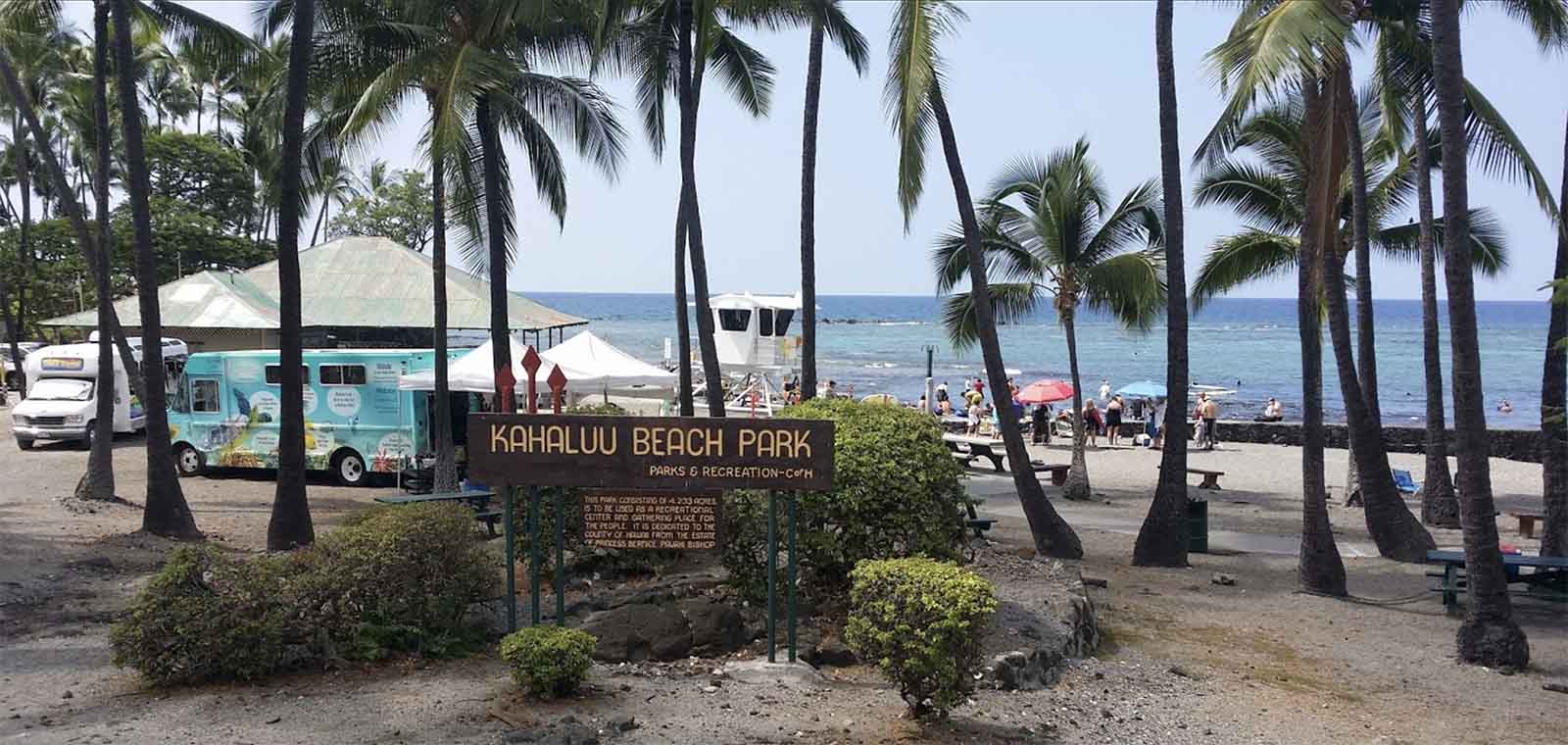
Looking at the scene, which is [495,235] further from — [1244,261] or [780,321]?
[780,321]

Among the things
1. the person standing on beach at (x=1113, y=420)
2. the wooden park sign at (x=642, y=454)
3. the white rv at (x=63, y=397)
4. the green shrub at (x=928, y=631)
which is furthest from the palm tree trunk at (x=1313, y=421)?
the white rv at (x=63, y=397)

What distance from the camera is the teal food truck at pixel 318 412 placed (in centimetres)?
2066

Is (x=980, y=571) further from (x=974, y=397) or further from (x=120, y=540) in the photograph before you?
(x=974, y=397)

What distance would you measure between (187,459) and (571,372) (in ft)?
24.8

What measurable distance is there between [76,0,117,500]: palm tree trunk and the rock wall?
26.2 metres

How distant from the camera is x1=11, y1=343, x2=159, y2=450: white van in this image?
25.2 metres

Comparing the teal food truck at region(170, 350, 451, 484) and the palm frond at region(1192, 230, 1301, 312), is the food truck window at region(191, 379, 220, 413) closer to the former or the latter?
the teal food truck at region(170, 350, 451, 484)

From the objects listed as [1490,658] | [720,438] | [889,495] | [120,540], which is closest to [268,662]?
[720,438]

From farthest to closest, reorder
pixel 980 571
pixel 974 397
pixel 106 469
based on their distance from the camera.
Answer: pixel 974 397 < pixel 106 469 < pixel 980 571

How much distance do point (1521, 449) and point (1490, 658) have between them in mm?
22140

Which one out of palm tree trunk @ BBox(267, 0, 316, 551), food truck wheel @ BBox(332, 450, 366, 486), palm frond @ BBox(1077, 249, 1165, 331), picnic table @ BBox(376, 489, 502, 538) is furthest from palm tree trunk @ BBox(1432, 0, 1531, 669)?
food truck wheel @ BBox(332, 450, 366, 486)

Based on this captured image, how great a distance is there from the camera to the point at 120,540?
14570mm

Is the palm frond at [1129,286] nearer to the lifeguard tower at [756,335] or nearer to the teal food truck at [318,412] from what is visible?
the teal food truck at [318,412]

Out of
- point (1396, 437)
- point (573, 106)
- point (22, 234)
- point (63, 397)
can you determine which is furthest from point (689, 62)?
point (22, 234)
